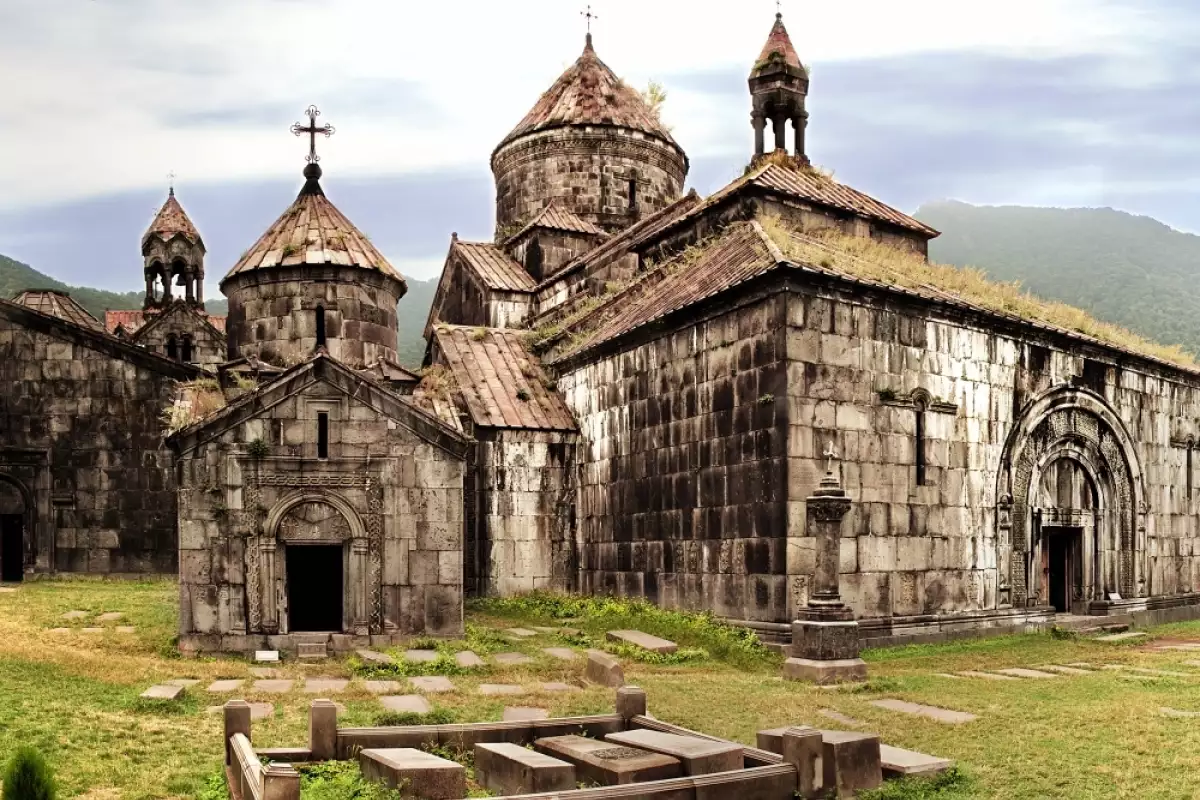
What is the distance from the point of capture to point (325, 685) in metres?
10.7

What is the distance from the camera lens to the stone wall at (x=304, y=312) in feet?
59.5

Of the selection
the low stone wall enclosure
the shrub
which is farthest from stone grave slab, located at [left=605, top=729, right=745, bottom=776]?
the shrub

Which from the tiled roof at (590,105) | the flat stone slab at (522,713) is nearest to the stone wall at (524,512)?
the tiled roof at (590,105)

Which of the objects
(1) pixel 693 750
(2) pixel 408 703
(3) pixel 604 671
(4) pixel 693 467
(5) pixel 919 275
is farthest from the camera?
(5) pixel 919 275

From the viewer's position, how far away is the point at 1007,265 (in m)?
111

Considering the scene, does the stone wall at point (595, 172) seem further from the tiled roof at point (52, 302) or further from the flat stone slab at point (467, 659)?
the flat stone slab at point (467, 659)

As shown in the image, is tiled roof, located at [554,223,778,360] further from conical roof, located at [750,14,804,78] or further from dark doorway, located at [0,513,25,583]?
dark doorway, located at [0,513,25,583]

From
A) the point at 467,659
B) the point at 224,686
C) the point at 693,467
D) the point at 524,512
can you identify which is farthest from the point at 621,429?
the point at 224,686

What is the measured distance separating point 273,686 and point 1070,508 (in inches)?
470

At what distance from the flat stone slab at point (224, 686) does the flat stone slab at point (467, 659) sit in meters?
2.26

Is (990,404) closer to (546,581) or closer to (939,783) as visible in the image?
(546,581)

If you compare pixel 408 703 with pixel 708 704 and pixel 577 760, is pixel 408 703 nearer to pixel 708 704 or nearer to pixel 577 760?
pixel 708 704

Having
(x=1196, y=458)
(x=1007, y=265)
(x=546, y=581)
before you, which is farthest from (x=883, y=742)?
(x=1007, y=265)

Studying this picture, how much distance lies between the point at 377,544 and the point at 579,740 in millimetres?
6592
